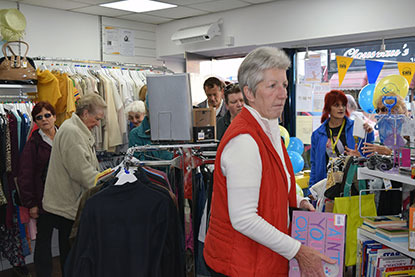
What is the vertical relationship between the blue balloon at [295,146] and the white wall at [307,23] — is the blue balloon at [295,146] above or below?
below

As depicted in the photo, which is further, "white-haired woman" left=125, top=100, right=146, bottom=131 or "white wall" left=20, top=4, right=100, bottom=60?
"white wall" left=20, top=4, right=100, bottom=60

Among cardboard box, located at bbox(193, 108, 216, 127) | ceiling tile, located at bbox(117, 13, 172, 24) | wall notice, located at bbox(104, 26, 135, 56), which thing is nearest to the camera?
cardboard box, located at bbox(193, 108, 216, 127)

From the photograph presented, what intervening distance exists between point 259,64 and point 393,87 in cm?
320

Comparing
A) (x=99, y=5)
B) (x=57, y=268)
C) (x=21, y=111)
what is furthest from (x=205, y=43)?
(x=57, y=268)

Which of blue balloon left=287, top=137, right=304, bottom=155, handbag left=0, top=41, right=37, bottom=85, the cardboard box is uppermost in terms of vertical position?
handbag left=0, top=41, right=37, bottom=85

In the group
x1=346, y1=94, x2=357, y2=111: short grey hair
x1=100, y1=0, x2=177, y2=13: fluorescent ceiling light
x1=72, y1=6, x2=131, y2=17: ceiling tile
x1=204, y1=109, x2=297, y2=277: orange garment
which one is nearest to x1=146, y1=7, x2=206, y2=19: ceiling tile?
x1=100, y1=0, x2=177, y2=13: fluorescent ceiling light

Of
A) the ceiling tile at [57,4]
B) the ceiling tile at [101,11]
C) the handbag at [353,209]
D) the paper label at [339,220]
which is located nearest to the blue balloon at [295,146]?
the handbag at [353,209]

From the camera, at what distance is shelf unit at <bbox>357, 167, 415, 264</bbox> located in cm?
212

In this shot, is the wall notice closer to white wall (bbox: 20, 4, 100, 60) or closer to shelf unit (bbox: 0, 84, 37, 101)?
white wall (bbox: 20, 4, 100, 60)

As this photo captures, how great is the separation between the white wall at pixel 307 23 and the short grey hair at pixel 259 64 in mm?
3733

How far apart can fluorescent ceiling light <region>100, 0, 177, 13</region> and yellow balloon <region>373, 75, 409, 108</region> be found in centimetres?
289

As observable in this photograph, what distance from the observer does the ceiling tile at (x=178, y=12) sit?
6168 millimetres

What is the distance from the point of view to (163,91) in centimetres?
269

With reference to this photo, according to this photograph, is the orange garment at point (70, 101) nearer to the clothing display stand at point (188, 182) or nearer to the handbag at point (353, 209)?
the clothing display stand at point (188, 182)
